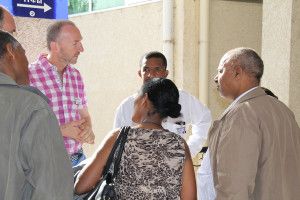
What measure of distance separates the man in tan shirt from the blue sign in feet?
6.12

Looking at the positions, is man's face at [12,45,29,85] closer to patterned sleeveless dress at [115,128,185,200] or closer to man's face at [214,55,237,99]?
patterned sleeveless dress at [115,128,185,200]

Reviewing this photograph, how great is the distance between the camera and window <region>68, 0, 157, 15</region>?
25.8ft

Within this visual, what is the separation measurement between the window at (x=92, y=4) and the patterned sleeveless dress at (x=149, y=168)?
16.6 feet

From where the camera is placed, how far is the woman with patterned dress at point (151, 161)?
8.65 feet

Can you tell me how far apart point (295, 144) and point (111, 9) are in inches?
216

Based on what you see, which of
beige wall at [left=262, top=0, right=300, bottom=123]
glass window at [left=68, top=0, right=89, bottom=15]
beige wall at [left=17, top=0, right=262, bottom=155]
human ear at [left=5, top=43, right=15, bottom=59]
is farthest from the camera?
glass window at [left=68, top=0, right=89, bottom=15]

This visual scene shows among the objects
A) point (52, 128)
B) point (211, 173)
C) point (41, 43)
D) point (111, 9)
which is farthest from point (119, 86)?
point (52, 128)

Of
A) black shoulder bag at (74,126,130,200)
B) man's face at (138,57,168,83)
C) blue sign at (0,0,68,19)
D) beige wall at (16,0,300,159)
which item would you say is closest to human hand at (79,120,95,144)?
man's face at (138,57,168,83)

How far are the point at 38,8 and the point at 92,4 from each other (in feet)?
15.0

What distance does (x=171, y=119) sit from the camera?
4.18 m

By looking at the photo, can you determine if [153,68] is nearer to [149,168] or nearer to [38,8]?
[38,8]

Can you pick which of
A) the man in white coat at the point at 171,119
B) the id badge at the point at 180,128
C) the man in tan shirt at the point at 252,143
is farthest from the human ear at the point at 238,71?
the id badge at the point at 180,128

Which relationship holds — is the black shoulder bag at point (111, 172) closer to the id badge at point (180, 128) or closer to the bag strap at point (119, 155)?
the bag strap at point (119, 155)

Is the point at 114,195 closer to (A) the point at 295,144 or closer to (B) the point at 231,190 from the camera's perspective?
(B) the point at 231,190
